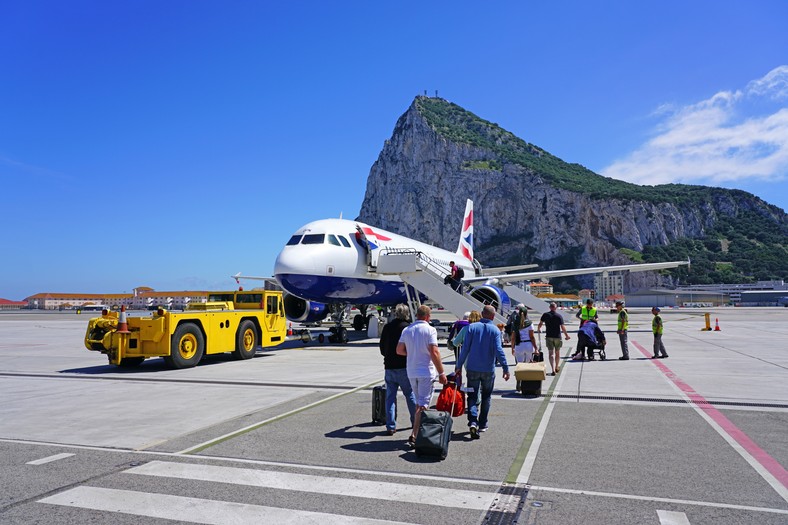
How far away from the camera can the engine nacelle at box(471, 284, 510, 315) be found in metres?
24.9

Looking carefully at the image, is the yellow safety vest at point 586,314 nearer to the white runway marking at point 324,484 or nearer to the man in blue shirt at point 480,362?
the man in blue shirt at point 480,362

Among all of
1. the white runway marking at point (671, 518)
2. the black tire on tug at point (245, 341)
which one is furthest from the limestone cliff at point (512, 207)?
the white runway marking at point (671, 518)

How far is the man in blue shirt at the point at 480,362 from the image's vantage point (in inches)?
287

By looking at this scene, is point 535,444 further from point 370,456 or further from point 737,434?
point 737,434

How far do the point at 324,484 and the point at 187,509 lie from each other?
1.28 m

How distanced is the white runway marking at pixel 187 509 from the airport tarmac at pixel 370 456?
0.07 ft

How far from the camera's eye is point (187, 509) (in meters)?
4.63

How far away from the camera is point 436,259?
28766 mm

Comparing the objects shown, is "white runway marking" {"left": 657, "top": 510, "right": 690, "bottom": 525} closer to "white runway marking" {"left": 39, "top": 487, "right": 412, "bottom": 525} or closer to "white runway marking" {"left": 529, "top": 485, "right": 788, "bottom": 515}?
"white runway marking" {"left": 529, "top": 485, "right": 788, "bottom": 515}

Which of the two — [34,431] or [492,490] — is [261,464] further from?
[34,431]

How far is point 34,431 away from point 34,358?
12.1m

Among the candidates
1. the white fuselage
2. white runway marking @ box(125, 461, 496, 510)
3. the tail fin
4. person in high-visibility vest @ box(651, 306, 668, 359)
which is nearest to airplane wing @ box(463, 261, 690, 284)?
the white fuselage

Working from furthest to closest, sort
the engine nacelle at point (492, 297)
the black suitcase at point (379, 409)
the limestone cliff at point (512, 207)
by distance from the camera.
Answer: the limestone cliff at point (512, 207), the engine nacelle at point (492, 297), the black suitcase at point (379, 409)

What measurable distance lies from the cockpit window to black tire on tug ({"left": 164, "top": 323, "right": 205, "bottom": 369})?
6.00m
